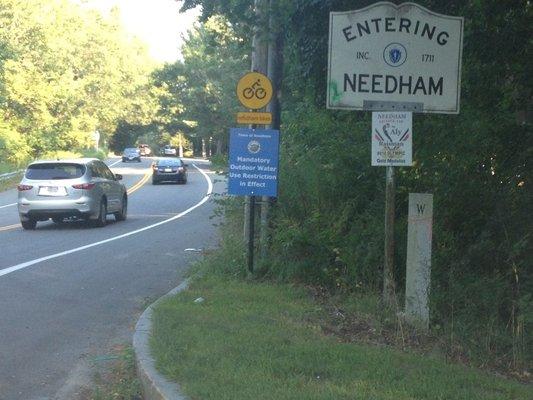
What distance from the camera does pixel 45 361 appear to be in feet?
21.8

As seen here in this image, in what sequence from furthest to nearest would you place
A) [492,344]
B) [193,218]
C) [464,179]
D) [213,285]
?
→ [193,218] < [213,285] < [464,179] < [492,344]

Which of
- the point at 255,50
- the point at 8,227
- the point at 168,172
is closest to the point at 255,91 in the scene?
the point at 255,50

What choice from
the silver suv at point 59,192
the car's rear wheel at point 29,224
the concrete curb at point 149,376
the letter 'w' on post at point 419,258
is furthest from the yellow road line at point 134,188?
the letter 'w' on post at point 419,258

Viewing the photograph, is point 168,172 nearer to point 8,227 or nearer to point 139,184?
point 139,184

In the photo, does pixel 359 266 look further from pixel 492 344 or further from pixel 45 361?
pixel 45 361

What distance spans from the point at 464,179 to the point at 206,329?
3058 millimetres

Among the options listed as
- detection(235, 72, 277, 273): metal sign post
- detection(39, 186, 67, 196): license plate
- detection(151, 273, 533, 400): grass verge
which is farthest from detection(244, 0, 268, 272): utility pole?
detection(39, 186, 67, 196): license plate

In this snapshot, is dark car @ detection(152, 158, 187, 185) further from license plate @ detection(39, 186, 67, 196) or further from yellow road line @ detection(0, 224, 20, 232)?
license plate @ detection(39, 186, 67, 196)

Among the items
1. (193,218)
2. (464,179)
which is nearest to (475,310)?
(464,179)

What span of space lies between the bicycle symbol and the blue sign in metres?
0.44

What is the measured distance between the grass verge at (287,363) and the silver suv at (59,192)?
10.5 m

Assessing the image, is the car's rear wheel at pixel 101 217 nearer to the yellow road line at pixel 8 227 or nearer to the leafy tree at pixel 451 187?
the yellow road line at pixel 8 227

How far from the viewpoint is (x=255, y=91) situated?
9367 mm

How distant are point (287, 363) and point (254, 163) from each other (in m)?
4.31
